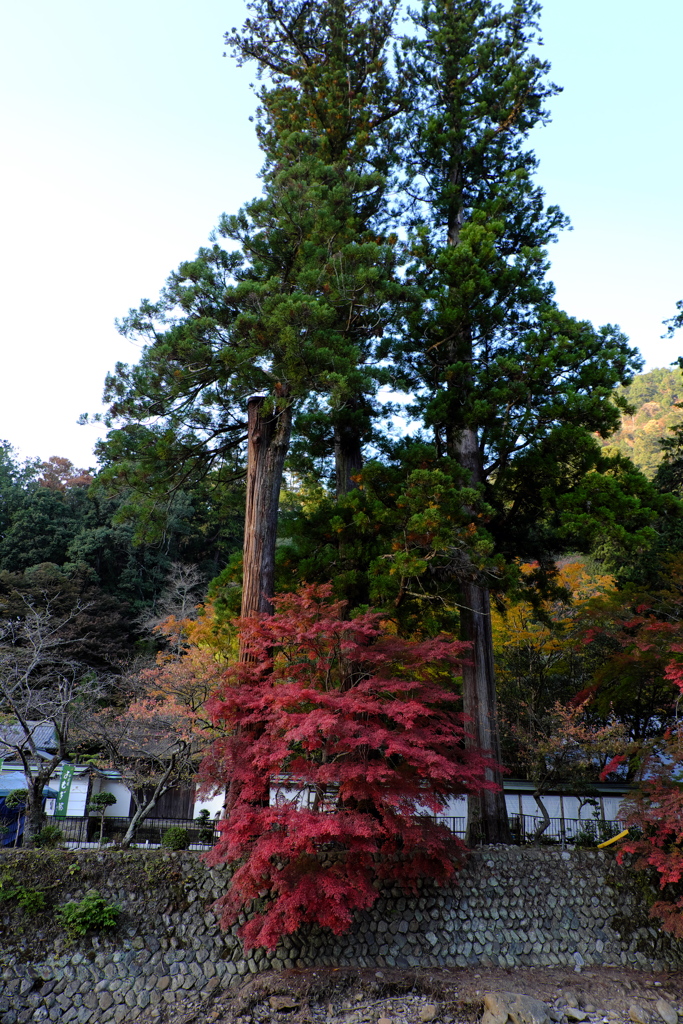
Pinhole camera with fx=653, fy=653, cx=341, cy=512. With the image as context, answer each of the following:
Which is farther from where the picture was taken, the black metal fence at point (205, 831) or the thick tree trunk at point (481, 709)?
the black metal fence at point (205, 831)

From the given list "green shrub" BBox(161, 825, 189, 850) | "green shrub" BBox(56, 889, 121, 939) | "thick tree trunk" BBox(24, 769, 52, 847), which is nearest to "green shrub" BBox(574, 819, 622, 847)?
"green shrub" BBox(161, 825, 189, 850)

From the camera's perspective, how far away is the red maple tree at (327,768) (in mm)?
7211

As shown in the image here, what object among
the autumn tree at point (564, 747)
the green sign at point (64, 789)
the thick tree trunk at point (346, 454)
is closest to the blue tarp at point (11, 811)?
the green sign at point (64, 789)

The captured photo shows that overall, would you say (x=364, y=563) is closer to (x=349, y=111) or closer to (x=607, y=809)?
(x=349, y=111)

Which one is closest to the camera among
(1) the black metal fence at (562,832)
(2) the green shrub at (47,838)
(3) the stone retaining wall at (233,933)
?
(3) the stone retaining wall at (233,933)

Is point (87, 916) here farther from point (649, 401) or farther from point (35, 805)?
point (649, 401)

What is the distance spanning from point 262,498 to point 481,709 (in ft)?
16.5

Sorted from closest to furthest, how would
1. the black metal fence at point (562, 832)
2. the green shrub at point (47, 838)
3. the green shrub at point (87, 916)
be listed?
the green shrub at point (87, 916) → the green shrub at point (47, 838) → the black metal fence at point (562, 832)

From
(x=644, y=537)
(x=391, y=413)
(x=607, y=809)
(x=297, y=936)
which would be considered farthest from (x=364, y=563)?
(x=607, y=809)

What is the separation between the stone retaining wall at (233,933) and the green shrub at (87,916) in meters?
0.12

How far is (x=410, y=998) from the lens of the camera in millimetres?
7449

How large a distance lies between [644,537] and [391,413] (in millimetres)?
5169

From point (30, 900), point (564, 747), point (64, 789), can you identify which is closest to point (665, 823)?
point (564, 747)

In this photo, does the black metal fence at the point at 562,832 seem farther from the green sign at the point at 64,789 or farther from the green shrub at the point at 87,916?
the green sign at the point at 64,789
